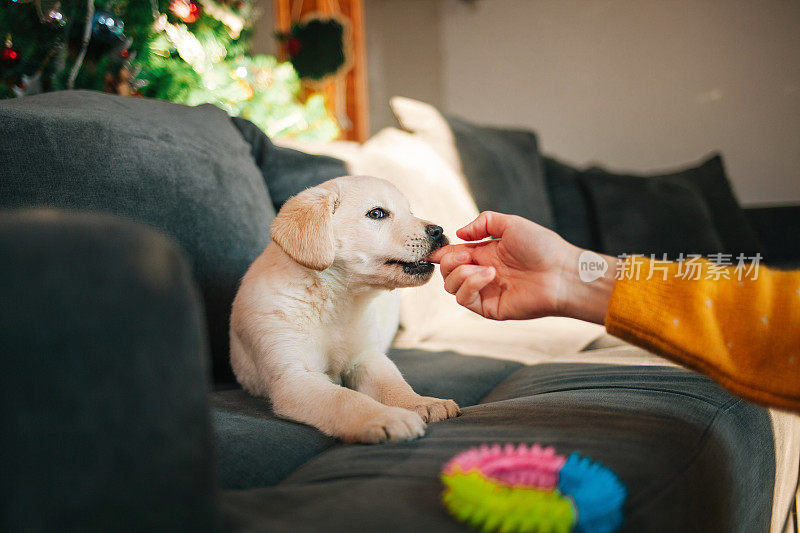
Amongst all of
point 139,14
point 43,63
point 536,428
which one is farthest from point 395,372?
point 139,14

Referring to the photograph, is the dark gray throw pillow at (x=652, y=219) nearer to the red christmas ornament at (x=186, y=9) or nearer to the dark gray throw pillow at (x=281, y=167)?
the dark gray throw pillow at (x=281, y=167)

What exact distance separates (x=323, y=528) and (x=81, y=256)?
0.34 m

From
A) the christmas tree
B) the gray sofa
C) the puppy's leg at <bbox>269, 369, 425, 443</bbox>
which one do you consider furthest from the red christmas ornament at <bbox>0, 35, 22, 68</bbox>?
the puppy's leg at <bbox>269, 369, 425, 443</bbox>

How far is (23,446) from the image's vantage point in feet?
1.54

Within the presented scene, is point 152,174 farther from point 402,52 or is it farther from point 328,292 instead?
point 402,52

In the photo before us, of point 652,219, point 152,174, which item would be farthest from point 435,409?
point 652,219

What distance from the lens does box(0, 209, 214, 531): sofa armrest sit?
47 cm

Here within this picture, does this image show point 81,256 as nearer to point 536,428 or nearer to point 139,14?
point 536,428

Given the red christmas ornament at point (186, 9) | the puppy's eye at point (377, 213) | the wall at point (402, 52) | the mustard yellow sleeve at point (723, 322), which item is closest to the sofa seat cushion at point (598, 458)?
the mustard yellow sleeve at point (723, 322)

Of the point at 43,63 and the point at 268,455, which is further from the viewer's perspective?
the point at 43,63

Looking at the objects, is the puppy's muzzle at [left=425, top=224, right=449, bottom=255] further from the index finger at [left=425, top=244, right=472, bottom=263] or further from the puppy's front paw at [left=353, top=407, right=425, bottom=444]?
the puppy's front paw at [left=353, top=407, right=425, bottom=444]

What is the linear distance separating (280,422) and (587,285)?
0.60 m

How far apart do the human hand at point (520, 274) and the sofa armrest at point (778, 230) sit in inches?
85.0

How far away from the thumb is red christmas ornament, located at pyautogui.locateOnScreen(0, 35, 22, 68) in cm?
161
